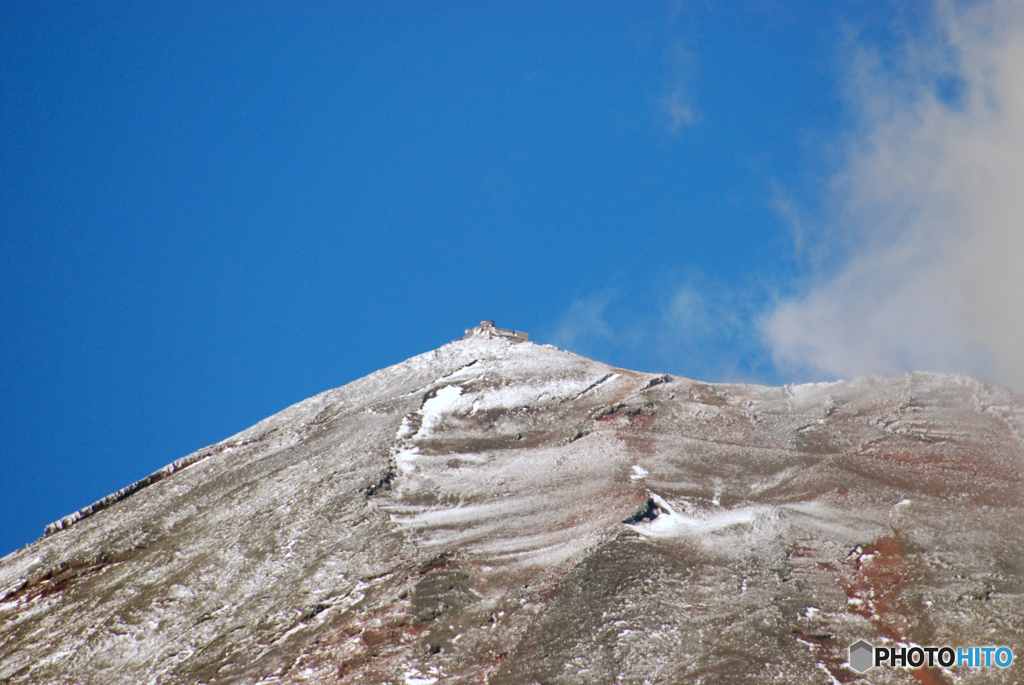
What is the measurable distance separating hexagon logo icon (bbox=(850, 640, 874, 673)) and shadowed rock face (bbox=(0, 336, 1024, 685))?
0.82 ft

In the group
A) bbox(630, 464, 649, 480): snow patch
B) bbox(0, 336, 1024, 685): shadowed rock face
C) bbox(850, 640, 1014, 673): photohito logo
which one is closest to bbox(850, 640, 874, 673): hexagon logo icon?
bbox(850, 640, 1014, 673): photohito logo

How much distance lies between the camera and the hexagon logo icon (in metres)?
21.6

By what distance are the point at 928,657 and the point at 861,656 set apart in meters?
1.64

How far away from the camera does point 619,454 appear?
3572 cm

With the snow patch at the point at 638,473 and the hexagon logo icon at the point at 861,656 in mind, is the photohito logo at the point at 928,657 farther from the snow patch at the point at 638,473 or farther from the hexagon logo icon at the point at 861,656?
the snow patch at the point at 638,473

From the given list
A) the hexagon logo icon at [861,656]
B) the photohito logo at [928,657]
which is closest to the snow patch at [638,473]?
the hexagon logo icon at [861,656]

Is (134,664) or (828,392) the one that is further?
(828,392)

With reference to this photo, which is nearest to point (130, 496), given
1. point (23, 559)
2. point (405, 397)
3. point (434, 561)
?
point (23, 559)

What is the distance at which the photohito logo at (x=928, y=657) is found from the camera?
21.6 meters

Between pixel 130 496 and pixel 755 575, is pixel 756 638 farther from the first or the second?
pixel 130 496

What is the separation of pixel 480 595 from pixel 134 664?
11.2m

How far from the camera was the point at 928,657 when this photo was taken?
71.9 feet

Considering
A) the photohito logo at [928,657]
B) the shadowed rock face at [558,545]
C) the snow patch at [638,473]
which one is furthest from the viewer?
the snow patch at [638,473]

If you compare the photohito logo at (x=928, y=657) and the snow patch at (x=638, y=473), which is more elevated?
the snow patch at (x=638, y=473)
